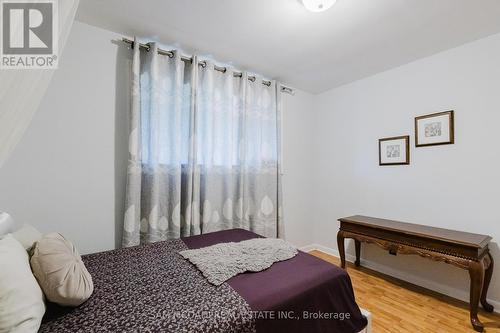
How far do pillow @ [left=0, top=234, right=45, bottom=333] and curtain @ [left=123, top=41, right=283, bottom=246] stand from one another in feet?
3.52

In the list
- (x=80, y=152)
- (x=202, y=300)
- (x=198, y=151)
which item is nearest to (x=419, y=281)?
(x=202, y=300)

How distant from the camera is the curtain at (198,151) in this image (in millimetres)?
2107

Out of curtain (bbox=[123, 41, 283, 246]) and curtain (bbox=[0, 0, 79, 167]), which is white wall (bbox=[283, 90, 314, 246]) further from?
curtain (bbox=[0, 0, 79, 167])

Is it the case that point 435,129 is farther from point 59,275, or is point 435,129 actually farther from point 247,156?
point 59,275

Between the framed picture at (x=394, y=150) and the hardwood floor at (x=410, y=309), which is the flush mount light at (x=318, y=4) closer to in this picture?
the framed picture at (x=394, y=150)

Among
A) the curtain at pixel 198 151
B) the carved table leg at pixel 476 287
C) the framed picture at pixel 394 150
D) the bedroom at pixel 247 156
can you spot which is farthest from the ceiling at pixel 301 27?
the carved table leg at pixel 476 287

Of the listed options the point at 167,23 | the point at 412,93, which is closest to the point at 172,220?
the point at 167,23

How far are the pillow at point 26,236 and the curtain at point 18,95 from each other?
0.57 m

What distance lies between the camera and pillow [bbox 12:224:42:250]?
1.15 m

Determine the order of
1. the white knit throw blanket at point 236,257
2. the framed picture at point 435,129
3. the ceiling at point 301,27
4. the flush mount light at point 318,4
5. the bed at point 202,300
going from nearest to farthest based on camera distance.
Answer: the bed at point 202,300, the white knit throw blanket at point 236,257, the flush mount light at point 318,4, the ceiling at point 301,27, the framed picture at point 435,129

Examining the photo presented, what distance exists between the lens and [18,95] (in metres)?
0.83

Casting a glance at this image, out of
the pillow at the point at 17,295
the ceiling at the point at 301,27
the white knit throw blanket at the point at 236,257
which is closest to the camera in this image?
the pillow at the point at 17,295

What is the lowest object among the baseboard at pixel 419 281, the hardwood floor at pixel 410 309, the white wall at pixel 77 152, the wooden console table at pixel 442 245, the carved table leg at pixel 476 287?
the hardwood floor at pixel 410 309

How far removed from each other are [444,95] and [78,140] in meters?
3.64
